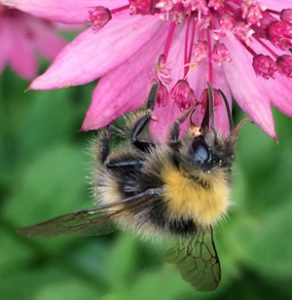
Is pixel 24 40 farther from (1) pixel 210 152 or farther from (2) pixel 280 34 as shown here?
(1) pixel 210 152

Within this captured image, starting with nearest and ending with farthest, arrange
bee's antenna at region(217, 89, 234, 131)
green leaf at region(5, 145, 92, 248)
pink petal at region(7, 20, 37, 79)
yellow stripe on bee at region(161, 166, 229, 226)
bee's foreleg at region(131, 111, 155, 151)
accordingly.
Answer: yellow stripe on bee at region(161, 166, 229, 226)
bee's foreleg at region(131, 111, 155, 151)
bee's antenna at region(217, 89, 234, 131)
green leaf at region(5, 145, 92, 248)
pink petal at region(7, 20, 37, 79)

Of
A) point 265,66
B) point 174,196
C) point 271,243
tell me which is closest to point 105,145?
point 174,196

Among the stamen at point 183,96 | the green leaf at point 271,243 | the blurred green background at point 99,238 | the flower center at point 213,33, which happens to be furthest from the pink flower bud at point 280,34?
the green leaf at point 271,243

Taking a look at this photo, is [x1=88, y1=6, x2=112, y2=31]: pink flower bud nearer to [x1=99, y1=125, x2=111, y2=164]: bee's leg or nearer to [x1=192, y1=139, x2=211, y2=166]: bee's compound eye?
[x1=99, y1=125, x2=111, y2=164]: bee's leg

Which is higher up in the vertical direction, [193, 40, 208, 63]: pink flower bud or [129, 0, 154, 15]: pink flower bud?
[129, 0, 154, 15]: pink flower bud

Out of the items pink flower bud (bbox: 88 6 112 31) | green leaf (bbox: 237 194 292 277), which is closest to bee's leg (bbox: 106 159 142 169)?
pink flower bud (bbox: 88 6 112 31)

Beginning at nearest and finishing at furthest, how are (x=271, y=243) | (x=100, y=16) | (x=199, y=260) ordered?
1. (x=199, y=260)
2. (x=100, y=16)
3. (x=271, y=243)

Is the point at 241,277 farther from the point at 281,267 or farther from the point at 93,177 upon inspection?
the point at 93,177
